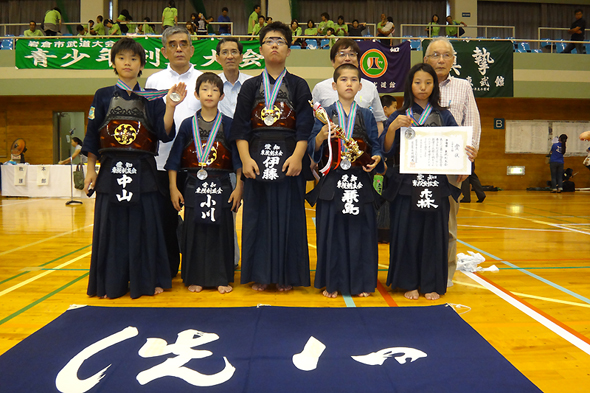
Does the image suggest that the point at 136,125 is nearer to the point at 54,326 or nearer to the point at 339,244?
the point at 54,326

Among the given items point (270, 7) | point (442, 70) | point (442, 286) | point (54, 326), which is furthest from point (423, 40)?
point (54, 326)

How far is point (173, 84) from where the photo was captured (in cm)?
317

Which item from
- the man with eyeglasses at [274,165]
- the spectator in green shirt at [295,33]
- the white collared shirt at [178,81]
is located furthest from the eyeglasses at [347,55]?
the spectator in green shirt at [295,33]

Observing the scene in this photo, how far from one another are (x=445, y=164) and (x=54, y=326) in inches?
92.8

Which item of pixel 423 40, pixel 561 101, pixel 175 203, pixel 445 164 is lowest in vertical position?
pixel 175 203

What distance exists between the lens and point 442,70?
2.91 metres

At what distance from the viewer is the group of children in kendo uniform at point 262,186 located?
2.63 m

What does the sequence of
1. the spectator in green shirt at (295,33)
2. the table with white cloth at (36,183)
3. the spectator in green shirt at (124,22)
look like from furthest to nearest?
the spectator in green shirt at (124,22) → the spectator in green shirt at (295,33) → the table with white cloth at (36,183)

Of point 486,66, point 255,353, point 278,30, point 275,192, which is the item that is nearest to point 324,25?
point 486,66

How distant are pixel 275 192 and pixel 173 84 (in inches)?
47.5

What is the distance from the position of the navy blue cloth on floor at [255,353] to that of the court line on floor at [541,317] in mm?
457

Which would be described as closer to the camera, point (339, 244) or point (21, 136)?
point (339, 244)

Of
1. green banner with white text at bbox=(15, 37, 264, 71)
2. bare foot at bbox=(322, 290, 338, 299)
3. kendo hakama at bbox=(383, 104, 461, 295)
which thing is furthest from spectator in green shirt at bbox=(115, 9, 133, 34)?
bare foot at bbox=(322, 290, 338, 299)

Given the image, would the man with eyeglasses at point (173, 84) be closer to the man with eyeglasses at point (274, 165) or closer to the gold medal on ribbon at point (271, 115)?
the man with eyeglasses at point (274, 165)
